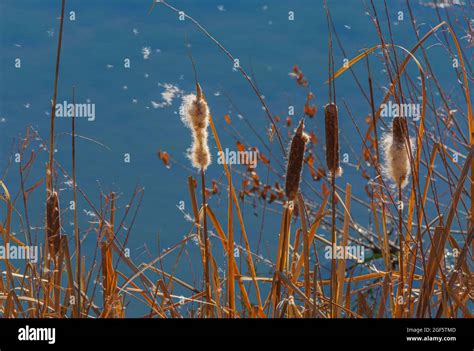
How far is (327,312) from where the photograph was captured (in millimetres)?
1728

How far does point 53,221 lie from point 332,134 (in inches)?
21.6

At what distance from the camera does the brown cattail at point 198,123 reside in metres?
1.55

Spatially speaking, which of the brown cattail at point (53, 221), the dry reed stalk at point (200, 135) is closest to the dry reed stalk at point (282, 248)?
the dry reed stalk at point (200, 135)

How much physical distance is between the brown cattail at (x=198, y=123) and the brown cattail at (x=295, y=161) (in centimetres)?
18

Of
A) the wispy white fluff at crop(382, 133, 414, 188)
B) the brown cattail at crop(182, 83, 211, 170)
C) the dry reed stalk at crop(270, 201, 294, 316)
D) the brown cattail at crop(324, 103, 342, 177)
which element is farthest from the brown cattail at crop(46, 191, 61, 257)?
the wispy white fluff at crop(382, 133, 414, 188)

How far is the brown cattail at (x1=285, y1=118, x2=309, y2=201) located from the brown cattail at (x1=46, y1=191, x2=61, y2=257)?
44 centimetres

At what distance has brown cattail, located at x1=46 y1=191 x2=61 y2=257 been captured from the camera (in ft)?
5.25

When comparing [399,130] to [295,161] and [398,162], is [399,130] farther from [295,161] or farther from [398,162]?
[295,161]

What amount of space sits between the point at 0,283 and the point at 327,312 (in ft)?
2.36

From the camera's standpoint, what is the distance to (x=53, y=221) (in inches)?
63.4

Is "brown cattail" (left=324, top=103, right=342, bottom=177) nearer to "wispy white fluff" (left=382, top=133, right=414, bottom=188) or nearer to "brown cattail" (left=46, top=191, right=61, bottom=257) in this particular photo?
"wispy white fluff" (left=382, top=133, right=414, bottom=188)

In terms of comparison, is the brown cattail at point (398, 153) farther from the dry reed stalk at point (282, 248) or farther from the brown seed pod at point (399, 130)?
the dry reed stalk at point (282, 248)
